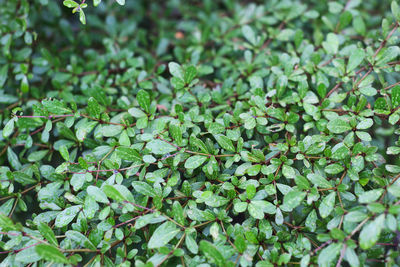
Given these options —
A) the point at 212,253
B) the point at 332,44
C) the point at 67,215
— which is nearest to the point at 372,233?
the point at 212,253

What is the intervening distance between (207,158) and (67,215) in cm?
58

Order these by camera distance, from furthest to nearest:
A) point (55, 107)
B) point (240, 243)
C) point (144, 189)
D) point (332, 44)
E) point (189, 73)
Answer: point (332, 44), point (189, 73), point (55, 107), point (144, 189), point (240, 243)

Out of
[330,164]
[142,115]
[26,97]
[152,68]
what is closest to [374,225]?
[330,164]

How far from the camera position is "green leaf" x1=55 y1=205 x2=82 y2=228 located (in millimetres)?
1223

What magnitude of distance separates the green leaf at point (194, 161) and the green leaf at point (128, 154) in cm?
20

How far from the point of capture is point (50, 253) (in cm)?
103

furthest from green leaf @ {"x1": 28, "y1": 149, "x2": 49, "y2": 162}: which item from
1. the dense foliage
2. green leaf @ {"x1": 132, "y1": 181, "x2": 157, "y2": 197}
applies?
green leaf @ {"x1": 132, "y1": 181, "x2": 157, "y2": 197}

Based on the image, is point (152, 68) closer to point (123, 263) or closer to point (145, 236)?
point (145, 236)

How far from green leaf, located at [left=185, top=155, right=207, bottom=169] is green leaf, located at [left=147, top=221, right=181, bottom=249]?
222 millimetres

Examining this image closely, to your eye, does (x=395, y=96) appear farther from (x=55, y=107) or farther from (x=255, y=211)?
(x=55, y=107)

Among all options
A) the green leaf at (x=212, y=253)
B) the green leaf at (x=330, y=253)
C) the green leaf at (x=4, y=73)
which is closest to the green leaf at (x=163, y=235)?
the green leaf at (x=212, y=253)

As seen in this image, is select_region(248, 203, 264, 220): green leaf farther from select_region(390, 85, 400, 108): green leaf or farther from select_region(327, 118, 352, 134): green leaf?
select_region(390, 85, 400, 108): green leaf

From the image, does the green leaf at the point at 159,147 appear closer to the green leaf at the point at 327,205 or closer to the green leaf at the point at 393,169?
the green leaf at the point at 327,205

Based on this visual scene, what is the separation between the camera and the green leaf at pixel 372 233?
3.25 ft
